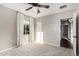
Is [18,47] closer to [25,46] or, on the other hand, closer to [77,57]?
[25,46]

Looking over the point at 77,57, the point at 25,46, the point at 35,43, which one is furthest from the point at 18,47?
the point at 77,57

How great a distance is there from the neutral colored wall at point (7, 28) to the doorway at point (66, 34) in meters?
1.09

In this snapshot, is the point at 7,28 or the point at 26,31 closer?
the point at 7,28

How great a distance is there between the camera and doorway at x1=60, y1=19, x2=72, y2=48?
169 cm

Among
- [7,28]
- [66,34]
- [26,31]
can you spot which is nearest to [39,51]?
[26,31]

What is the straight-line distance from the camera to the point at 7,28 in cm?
173

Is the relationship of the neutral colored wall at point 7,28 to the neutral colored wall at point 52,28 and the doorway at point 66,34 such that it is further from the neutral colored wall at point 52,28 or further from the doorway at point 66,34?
the doorway at point 66,34

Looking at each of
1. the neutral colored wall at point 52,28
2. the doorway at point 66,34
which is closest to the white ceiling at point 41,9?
the neutral colored wall at point 52,28

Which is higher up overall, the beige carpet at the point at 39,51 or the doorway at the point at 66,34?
the doorway at the point at 66,34

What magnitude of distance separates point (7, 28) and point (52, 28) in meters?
1.02

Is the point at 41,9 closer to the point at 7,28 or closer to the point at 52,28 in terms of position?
the point at 52,28

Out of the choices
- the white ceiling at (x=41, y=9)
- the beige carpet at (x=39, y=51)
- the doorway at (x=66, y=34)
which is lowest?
the beige carpet at (x=39, y=51)

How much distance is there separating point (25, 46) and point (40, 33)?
470 millimetres

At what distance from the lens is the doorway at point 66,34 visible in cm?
169
